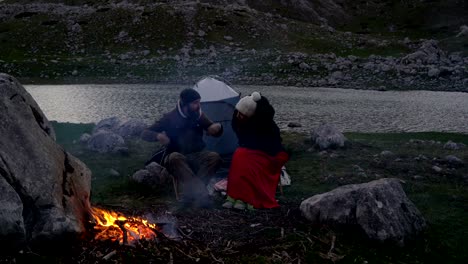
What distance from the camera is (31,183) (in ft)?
23.1

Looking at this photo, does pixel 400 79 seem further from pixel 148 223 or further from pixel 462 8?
pixel 462 8

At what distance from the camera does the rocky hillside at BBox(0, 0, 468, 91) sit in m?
48.5

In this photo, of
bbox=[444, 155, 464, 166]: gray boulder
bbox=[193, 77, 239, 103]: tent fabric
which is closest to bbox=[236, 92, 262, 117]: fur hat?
bbox=[193, 77, 239, 103]: tent fabric

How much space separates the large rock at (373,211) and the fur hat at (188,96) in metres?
3.62

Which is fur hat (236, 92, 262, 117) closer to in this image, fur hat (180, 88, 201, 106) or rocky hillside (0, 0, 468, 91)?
fur hat (180, 88, 201, 106)

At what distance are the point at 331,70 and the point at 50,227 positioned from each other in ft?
150

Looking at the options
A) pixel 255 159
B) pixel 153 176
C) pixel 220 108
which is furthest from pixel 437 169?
pixel 153 176

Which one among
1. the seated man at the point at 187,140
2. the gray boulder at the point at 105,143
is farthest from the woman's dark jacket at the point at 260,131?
the gray boulder at the point at 105,143

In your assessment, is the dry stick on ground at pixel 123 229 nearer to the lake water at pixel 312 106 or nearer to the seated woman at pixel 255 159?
the seated woman at pixel 255 159

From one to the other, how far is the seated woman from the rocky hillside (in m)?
35.4

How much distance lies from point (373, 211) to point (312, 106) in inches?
963

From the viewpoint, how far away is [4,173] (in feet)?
22.4

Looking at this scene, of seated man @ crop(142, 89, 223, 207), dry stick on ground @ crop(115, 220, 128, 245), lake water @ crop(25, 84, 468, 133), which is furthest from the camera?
lake water @ crop(25, 84, 468, 133)

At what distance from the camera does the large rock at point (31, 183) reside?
673cm
